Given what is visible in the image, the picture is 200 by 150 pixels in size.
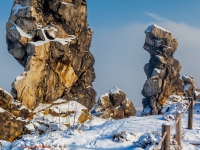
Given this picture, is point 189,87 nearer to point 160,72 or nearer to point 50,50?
point 160,72

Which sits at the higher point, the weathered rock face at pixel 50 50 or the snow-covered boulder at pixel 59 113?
the weathered rock face at pixel 50 50

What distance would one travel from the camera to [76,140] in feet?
31.5

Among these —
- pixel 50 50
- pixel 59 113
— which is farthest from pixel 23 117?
pixel 50 50

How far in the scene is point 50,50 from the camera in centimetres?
3303

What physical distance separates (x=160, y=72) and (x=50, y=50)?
1169 inches

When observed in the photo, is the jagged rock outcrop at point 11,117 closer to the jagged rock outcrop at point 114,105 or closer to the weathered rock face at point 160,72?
the jagged rock outcrop at point 114,105

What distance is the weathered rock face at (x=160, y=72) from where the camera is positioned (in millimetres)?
54031

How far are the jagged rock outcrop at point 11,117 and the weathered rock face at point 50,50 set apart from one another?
201cm

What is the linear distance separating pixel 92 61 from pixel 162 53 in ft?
70.6

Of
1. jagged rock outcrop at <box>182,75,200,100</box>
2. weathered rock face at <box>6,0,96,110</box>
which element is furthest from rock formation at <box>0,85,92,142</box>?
jagged rock outcrop at <box>182,75,200,100</box>

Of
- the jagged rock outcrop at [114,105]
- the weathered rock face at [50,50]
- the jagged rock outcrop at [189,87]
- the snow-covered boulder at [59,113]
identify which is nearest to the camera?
the snow-covered boulder at [59,113]

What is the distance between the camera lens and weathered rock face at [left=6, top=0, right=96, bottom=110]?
3108cm

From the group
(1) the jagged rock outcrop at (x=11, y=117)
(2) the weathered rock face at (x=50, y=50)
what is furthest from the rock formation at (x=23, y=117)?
(2) the weathered rock face at (x=50, y=50)

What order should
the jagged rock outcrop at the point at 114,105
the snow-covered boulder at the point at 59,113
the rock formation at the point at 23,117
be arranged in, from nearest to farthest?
the rock formation at the point at 23,117
the snow-covered boulder at the point at 59,113
the jagged rock outcrop at the point at 114,105
